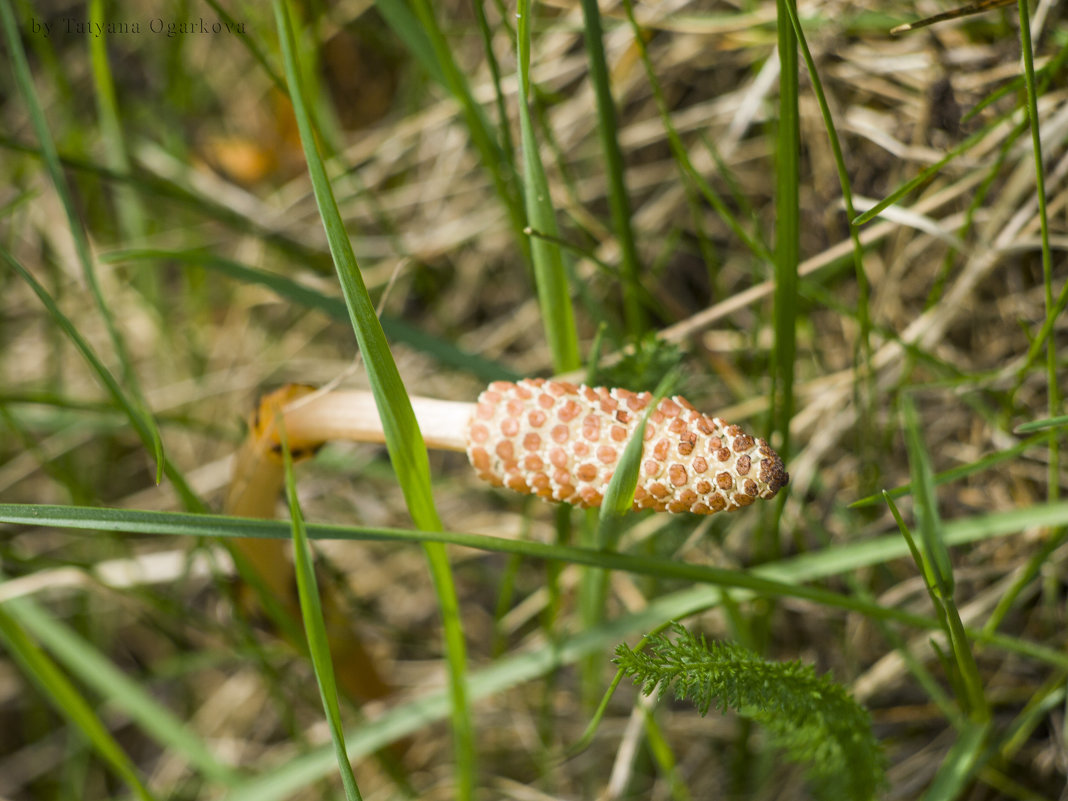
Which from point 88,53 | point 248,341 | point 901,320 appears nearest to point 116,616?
point 248,341

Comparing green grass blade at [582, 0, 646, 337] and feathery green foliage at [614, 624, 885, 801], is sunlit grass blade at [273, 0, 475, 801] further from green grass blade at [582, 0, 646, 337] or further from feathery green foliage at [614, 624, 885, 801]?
green grass blade at [582, 0, 646, 337]

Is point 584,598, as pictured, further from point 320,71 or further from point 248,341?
point 320,71

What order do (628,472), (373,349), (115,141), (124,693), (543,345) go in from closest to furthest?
(628,472), (373,349), (124,693), (115,141), (543,345)

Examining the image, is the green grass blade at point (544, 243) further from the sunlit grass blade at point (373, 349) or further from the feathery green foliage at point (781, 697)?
the feathery green foliage at point (781, 697)

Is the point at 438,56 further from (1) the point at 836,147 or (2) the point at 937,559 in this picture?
(2) the point at 937,559

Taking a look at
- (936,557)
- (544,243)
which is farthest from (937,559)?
(544,243)

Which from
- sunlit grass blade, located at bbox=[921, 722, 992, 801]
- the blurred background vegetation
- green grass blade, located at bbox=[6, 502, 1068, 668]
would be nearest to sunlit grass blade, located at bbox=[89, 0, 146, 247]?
the blurred background vegetation
